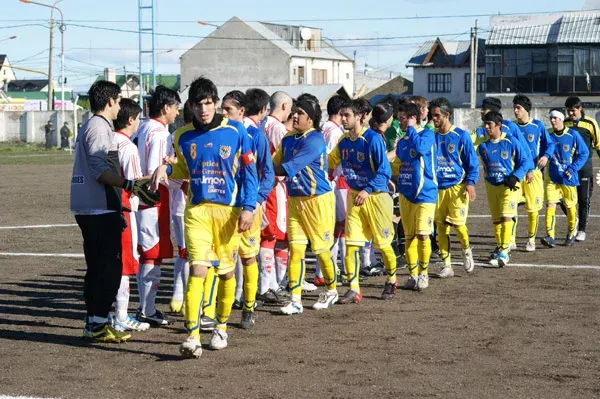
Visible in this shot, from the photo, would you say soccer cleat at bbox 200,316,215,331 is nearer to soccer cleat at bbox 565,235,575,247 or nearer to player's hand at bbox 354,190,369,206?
player's hand at bbox 354,190,369,206

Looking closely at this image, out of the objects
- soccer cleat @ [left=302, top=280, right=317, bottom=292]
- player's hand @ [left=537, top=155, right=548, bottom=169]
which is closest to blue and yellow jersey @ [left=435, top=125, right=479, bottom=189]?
soccer cleat @ [left=302, top=280, right=317, bottom=292]

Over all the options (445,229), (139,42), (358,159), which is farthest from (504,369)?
(139,42)

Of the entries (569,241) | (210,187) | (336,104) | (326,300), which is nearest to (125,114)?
(210,187)

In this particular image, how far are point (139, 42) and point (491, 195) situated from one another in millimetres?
47323

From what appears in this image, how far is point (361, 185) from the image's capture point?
10.7 meters

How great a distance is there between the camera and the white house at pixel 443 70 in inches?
3839

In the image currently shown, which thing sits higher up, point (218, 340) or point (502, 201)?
point (502, 201)

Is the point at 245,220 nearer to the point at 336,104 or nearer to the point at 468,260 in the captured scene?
the point at 336,104

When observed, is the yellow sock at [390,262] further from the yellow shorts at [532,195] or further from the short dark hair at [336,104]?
the yellow shorts at [532,195]

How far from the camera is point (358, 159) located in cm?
1070

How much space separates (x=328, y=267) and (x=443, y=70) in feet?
296

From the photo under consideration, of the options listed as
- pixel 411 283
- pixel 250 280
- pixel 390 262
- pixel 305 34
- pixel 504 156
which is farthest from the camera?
pixel 305 34

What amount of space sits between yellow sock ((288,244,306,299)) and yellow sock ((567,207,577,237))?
7077mm

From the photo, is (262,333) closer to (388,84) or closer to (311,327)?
(311,327)
